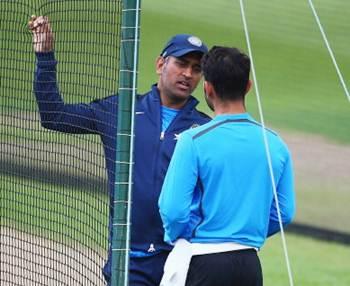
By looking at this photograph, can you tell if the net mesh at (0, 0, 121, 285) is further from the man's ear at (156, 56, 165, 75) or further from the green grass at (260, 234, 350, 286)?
the green grass at (260, 234, 350, 286)

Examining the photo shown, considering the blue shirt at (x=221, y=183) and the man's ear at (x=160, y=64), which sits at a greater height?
the man's ear at (x=160, y=64)

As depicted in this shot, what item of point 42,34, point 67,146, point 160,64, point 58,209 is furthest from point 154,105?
point 58,209

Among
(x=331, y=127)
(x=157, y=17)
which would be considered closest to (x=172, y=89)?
(x=331, y=127)

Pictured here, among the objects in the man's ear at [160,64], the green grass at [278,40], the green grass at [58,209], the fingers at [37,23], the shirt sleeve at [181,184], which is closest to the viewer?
the shirt sleeve at [181,184]

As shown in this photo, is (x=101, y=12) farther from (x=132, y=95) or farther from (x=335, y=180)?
(x=335, y=180)

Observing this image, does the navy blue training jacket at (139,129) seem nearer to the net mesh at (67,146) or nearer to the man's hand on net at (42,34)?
the man's hand on net at (42,34)

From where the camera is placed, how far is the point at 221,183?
4785mm

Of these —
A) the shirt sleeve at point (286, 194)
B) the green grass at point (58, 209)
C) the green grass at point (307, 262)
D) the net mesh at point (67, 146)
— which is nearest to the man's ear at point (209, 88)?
the shirt sleeve at point (286, 194)

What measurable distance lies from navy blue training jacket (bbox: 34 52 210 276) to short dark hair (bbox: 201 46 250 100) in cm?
74

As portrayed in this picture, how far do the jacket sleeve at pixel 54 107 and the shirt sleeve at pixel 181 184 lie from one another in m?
1.09

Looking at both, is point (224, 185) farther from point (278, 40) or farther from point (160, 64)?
point (278, 40)

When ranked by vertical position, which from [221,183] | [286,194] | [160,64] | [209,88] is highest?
[209,88]

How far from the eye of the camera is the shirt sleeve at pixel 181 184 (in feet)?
15.5

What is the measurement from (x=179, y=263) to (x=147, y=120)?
3.12 ft
